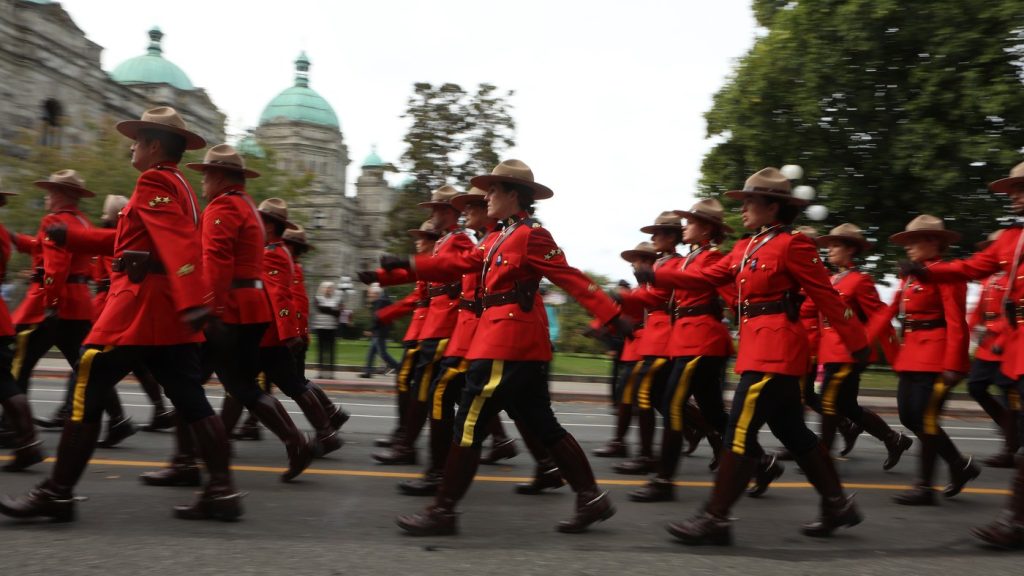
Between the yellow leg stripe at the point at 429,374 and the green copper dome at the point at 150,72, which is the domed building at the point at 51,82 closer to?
the green copper dome at the point at 150,72

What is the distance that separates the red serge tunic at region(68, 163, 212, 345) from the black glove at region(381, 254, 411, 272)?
94 cm

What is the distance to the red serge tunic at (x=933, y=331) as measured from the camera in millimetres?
6949

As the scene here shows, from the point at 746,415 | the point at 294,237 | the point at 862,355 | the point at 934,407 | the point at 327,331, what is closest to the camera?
the point at 746,415

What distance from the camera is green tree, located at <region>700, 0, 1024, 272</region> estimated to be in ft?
62.4

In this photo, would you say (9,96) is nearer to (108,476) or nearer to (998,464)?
(108,476)

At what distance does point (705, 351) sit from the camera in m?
6.53

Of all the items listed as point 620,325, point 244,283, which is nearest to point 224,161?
point 244,283

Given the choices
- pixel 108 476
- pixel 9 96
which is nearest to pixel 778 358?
pixel 108 476

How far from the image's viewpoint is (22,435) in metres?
6.48

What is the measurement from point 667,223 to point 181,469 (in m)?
3.97

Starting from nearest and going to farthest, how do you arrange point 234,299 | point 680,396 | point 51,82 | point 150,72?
point 234,299 < point 680,396 < point 51,82 < point 150,72

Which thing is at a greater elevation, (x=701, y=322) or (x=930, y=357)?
(x=701, y=322)

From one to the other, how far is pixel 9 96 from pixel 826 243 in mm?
33203

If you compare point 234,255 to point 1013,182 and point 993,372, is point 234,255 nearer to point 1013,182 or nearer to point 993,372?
point 1013,182
